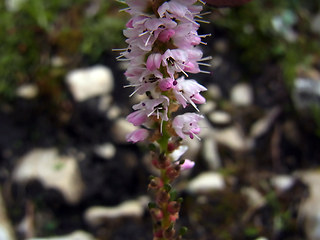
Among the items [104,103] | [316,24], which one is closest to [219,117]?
[104,103]

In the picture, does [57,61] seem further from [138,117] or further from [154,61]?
[154,61]

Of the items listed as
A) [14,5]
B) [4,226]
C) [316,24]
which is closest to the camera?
[4,226]

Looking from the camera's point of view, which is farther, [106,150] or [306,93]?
[306,93]

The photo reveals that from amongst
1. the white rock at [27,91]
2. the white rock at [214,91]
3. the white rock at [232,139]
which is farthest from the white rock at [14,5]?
the white rock at [232,139]

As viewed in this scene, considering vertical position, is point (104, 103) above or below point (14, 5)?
below

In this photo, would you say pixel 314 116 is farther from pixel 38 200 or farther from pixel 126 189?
pixel 38 200

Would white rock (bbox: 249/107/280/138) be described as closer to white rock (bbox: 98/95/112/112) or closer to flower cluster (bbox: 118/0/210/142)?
white rock (bbox: 98/95/112/112)

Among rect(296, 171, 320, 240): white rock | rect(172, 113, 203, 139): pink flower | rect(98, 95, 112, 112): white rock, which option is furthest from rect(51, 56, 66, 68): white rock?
rect(172, 113, 203, 139): pink flower

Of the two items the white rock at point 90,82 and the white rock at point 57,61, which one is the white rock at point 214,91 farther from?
the white rock at point 57,61
